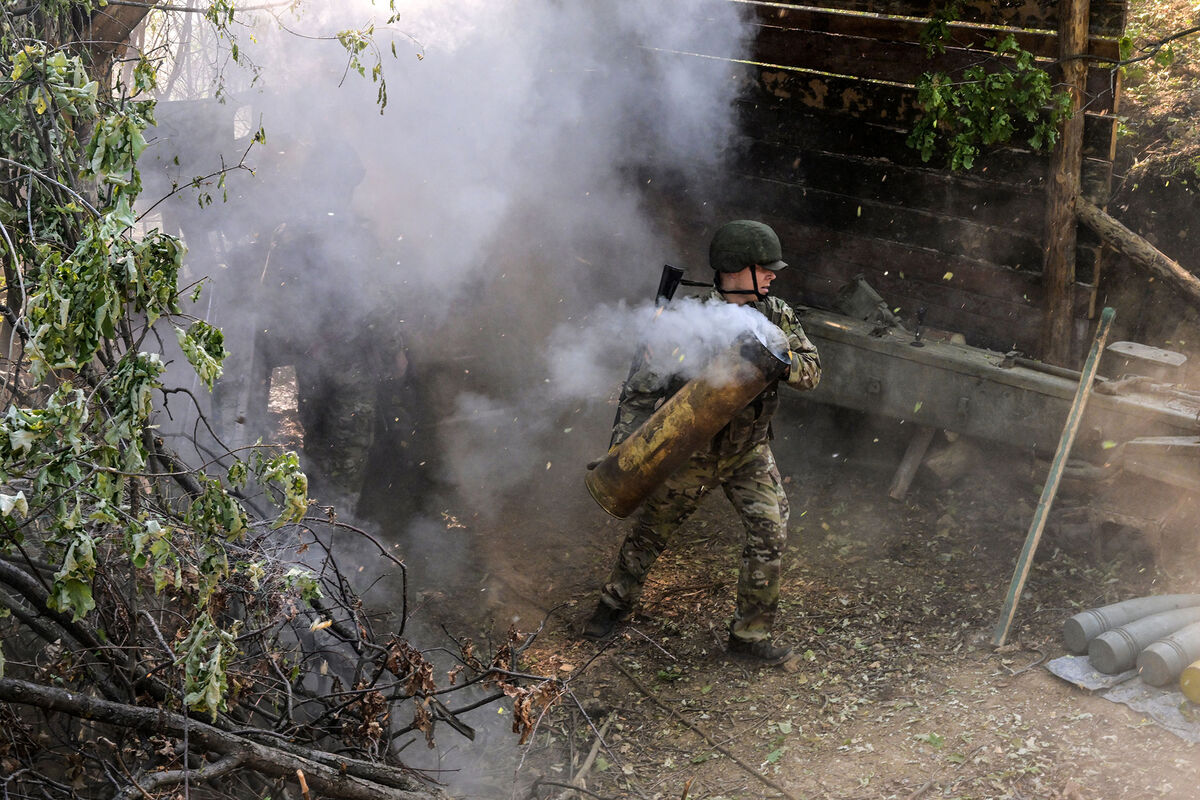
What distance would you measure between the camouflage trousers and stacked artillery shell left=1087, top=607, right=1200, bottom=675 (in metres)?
1.55

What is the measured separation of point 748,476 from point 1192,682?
2.18m

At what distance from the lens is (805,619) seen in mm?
5359

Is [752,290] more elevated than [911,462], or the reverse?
[752,290]

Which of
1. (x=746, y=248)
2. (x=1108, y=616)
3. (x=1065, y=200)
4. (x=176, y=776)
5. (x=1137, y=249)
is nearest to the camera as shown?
(x=176, y=776)

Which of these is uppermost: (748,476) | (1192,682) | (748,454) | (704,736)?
(748,454)

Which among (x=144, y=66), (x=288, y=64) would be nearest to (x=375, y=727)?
(x=144, y=66)

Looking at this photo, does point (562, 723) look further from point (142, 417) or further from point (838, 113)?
point (838, 113)

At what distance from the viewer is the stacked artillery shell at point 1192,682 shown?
3.89 m

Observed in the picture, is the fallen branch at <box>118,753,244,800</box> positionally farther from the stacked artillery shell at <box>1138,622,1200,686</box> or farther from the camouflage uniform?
the stacked artillery shell at <box>1138,622,1200,686</box>

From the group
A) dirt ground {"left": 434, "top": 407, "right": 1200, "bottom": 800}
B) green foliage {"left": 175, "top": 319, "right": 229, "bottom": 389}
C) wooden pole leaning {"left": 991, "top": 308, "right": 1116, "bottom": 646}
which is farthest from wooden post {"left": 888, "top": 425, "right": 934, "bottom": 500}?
green foliage {"left": 175, "top": 319, "right": 229, "bottom": 389}

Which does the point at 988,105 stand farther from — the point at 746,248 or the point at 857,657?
the point at 857,657

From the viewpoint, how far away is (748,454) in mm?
5016

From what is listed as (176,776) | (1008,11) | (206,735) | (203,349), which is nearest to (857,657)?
(206,735)

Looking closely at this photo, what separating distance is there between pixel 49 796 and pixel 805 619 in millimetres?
3838
